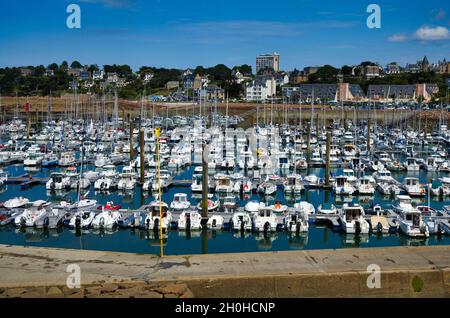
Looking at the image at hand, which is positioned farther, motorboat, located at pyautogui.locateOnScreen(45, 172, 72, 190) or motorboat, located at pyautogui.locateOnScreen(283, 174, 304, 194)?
motorboat, located at pyautogui.locateOnScreen(45, 172, 72, 190)

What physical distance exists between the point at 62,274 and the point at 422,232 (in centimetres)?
1725

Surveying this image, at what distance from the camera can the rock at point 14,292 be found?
43.3 feet

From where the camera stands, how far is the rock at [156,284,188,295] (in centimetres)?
→ 1355

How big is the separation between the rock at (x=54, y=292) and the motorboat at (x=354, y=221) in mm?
15598

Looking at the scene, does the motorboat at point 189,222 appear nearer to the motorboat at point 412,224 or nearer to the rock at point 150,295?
the motorboat at point 412,224

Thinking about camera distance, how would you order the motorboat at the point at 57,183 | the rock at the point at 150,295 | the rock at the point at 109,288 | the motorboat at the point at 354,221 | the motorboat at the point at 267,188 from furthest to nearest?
the motorboat at the point at 57,183, the motorboat at the point at 267,188, the motorboat at the point at 354,221, the rock at the point at 109,288, the rock at the point at 150,295

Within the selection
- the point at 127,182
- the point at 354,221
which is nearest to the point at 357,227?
the point at 354,221

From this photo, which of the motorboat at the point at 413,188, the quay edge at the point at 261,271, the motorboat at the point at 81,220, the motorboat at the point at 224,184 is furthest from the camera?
the motorboat at the point at 224,184

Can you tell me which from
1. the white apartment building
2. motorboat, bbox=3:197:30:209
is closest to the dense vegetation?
the white apartment building

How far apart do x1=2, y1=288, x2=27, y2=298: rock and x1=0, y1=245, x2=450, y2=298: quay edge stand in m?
0.22

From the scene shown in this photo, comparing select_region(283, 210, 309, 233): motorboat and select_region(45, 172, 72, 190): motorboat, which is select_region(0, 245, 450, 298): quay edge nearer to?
select_region(283, 210, 309, 233): motorboat

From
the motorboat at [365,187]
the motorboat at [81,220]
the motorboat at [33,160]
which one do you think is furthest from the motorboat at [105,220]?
the motorboat at [33,160]

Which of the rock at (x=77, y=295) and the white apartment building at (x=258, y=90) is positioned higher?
the white apartment building at (x=258, y=90)

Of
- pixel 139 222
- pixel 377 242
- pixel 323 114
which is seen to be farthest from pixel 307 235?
pixel 323 114
